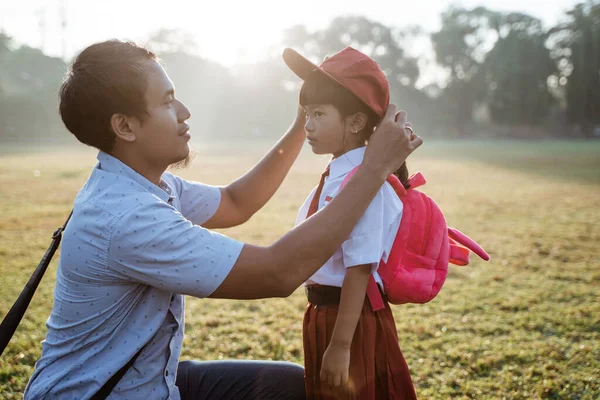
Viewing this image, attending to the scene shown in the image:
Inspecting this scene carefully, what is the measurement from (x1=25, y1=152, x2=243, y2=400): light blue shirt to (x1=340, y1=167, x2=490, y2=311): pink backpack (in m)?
0.66

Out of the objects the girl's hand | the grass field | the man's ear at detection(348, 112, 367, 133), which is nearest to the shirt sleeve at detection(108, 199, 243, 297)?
the girl's hand

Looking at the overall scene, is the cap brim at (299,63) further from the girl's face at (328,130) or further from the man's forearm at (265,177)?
the man's forearm at (265,177)

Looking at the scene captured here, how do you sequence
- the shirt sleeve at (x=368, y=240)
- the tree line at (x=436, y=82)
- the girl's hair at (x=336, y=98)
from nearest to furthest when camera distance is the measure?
the shirt sleeve at (x=368, y=240)
the girl's hair at (x=336, y=98)
the tree line at (x=436, y=82)

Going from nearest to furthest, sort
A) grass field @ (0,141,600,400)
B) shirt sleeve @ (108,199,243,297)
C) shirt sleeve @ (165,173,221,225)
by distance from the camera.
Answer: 1. shirt sleeve @ (108,199,243,297)
2. shirt sleeve @ (165,173,221,225)
3. grass field @ (0,141,600,400)

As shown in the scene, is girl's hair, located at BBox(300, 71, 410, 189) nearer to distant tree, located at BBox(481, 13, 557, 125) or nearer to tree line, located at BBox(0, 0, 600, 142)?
tree line, located at BBox(0, 0, 600, 142)

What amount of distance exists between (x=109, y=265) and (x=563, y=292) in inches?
187

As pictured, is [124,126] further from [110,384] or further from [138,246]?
[110,384]

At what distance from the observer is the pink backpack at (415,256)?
1.84 metres

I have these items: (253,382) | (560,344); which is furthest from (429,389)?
(253,382)

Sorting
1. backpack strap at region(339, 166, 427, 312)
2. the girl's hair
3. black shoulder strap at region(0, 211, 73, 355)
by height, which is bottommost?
black shoulder strap at region(0, 211, 73, 355)

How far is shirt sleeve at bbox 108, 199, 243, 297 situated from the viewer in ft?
4.58

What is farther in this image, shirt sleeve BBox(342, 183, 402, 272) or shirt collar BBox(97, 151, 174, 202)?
shirt sleeve BBox(342, 183, 402, 272)

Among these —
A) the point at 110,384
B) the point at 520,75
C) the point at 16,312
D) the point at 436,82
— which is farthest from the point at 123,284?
the point at 436,82

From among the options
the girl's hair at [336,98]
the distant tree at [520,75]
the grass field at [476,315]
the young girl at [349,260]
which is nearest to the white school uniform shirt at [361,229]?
the young girl at [349,260]
